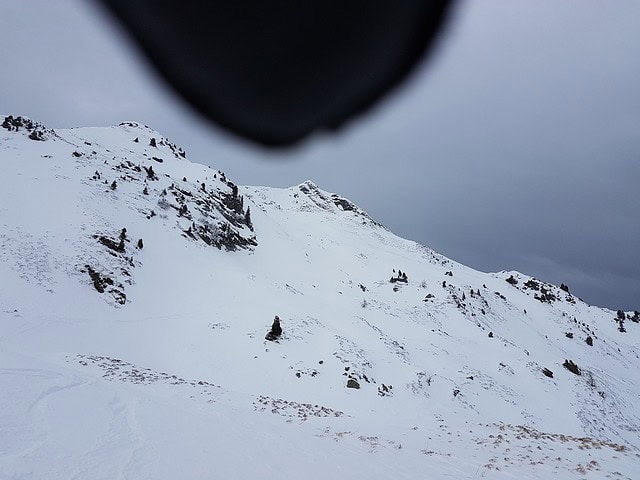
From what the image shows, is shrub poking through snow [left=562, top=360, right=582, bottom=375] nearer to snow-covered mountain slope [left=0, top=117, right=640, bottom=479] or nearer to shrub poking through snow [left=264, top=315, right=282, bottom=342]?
snow-covered mountain slope [left=0, top=117, right=640, bottom=479]

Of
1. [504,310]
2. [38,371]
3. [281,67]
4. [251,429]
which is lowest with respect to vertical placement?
[38,371]

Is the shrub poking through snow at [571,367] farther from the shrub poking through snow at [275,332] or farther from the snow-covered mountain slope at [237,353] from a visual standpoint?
the shrub poking through snow at [275,332]

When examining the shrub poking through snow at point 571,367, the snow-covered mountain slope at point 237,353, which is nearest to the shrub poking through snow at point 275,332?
the snow-covered mountain slope at point 237,353

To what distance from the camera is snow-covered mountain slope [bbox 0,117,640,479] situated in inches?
253

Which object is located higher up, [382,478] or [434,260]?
[434,260]

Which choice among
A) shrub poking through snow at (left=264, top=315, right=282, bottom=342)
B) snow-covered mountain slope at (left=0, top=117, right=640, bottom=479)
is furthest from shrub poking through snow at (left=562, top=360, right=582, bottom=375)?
shrub poking through snow at (left=264, top=315, right=282, bottom=342)

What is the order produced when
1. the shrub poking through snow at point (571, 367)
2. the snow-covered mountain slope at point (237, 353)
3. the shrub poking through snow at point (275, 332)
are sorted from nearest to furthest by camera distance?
the snow-covered mountain slope at point (237, 353)
the shrub poking through snow at point (275, 332)
the shrub poking through snow at point (571, 367)

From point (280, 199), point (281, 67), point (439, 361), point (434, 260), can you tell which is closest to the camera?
point (281, 67)

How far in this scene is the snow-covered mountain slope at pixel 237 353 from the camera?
6.43 metres

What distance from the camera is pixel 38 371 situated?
902cm

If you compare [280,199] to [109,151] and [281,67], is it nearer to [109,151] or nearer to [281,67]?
[109,151]

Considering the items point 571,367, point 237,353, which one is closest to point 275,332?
point 237,353

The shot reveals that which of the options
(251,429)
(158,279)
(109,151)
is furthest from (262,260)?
(251,429)

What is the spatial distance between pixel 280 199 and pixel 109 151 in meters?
52.6
